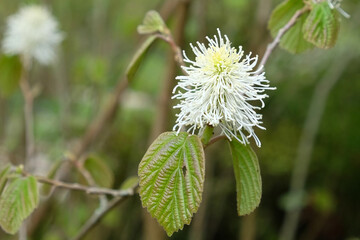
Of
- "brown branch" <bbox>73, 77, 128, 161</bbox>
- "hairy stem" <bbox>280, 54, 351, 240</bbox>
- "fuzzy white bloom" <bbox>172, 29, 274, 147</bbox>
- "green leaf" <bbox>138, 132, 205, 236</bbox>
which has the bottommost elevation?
"hairy stem" <bbox>280, 54, 351, 240</bbox>

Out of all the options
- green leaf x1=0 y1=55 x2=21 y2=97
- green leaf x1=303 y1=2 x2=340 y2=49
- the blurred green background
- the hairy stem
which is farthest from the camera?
the blurred green background

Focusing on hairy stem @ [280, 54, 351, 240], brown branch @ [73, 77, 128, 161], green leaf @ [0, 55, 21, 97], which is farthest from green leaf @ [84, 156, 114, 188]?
hairy stem @ [280, 54, 351, 240]

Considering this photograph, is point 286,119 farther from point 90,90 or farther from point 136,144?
point 90,90

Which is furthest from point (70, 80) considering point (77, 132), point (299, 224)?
point (299, 224)

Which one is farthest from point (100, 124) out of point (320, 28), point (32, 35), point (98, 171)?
point (320, 28)

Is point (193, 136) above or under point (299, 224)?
above

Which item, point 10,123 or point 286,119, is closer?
point 286,119

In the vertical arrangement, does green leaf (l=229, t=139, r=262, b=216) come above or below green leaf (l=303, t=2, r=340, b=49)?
below

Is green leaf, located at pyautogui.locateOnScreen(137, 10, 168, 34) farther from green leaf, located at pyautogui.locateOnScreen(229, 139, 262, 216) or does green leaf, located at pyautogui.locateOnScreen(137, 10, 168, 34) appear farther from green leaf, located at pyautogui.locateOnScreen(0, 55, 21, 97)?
green leaf, located at pyautogui.locateOnScreen(0, 55, 21, 97)
